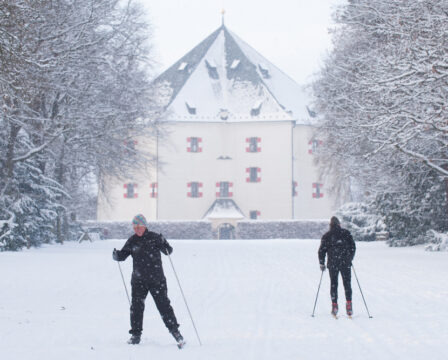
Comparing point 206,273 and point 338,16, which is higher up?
point 338,16

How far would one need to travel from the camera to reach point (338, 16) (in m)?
23.3

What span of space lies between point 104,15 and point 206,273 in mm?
9592

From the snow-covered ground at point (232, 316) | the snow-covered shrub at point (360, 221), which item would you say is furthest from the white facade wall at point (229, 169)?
the snow-covered ground at point (232, 316)

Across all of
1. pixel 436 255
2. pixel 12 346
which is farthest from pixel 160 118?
pixel 12 346

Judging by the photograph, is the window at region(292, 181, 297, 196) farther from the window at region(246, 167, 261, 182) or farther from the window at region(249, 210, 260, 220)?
the window at region(249, 210, 260, 220)

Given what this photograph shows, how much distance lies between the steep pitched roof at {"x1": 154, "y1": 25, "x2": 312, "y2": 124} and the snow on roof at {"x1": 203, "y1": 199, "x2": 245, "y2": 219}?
6.67m

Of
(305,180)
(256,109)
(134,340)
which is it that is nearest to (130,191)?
(256,109)

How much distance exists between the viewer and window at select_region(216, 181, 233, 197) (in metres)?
60.0

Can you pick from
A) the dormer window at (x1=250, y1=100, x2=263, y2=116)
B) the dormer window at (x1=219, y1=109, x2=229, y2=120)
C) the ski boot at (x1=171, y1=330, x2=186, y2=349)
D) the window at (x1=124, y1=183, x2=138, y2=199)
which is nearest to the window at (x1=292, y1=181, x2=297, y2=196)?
the dormer window at (x1=250, y1=100, x2=263, y2=116)

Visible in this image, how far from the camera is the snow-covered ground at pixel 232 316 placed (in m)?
7.65

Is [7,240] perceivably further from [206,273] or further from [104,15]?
[206,273]

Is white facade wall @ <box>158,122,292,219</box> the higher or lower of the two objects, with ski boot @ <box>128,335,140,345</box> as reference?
higher

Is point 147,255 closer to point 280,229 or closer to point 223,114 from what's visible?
point 280,229

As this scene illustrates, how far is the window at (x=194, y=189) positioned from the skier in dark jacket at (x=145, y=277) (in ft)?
167
